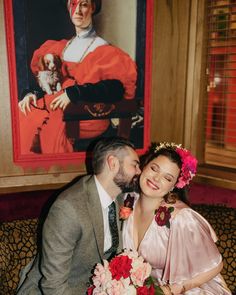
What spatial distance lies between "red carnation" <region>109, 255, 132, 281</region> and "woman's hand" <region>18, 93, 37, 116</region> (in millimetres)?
1312

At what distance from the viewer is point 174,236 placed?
1.95m

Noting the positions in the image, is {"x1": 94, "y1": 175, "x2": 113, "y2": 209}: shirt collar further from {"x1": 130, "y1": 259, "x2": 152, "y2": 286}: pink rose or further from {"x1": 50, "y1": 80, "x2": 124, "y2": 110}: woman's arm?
{"x1": 50, "y1": 80, "x2": 124, "y2": 110}: woman's arm

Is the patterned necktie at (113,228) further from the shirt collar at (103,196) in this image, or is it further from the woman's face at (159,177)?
the woman's face at (159,177)

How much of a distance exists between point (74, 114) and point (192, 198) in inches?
43.3

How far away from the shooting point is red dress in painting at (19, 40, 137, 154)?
8.13ft

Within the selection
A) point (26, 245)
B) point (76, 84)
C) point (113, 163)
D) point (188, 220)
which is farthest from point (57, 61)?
point (188, 220)

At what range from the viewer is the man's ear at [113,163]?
182 centimetres

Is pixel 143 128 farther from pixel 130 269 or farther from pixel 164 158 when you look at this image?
pixel 130 269

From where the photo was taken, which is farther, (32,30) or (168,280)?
(32,30)

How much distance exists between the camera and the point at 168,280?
1.98 meters

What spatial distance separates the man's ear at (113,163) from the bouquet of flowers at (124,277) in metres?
0.43

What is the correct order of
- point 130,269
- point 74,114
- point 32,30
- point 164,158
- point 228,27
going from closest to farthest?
point 130,269 → point 164,158 → point 32,30 → point 74,114 → point 228,27

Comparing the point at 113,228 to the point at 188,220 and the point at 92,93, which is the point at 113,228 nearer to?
the point at 188,220

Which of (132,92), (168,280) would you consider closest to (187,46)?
(132,92)
